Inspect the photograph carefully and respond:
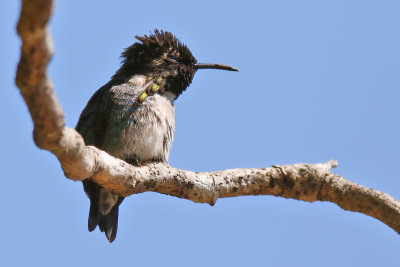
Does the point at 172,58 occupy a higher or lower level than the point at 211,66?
lower

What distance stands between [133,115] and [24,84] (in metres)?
2.72

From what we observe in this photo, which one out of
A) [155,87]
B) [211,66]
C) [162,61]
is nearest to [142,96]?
[155,87]

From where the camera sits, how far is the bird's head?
6199 mm

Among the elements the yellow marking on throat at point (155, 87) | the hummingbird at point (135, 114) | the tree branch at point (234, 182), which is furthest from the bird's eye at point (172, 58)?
the tree branch at point (234, 182)

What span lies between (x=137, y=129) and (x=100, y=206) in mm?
957

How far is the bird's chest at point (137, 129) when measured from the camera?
5.28 meters

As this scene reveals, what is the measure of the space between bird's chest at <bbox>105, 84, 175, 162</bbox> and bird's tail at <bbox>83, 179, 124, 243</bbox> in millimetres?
504

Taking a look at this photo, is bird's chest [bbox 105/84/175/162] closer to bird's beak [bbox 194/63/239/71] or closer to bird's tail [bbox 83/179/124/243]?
bird's tail [bbox 83/179/124/243]

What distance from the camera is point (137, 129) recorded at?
532cm

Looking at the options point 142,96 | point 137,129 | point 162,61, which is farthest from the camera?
point 162,61

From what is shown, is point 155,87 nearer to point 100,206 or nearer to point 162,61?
point 162,61

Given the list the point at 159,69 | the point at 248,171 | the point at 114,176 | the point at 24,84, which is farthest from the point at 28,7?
the point at 159,69

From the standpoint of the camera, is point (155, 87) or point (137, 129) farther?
point (155, 87)

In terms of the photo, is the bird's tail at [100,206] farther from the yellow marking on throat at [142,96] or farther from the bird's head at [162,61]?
the bird's head at [162,61]
